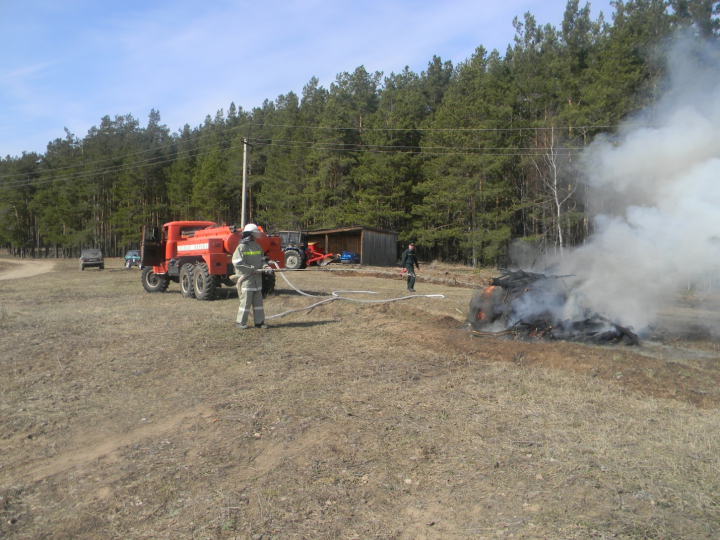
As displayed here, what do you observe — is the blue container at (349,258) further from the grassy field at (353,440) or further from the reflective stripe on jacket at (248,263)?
the grassy field at (353,440)

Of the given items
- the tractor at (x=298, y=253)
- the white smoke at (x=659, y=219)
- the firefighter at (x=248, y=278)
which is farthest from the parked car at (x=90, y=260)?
the white smoke at (x=659, y=219)

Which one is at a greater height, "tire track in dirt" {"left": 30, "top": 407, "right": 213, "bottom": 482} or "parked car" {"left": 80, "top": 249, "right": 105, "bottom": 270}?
"parked car" {"left": 80, "top": 249, "right": 105, "bottom": 270}

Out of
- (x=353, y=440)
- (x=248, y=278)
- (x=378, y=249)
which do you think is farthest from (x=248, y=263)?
(x=378, y=249)

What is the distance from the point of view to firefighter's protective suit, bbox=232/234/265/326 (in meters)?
9.08

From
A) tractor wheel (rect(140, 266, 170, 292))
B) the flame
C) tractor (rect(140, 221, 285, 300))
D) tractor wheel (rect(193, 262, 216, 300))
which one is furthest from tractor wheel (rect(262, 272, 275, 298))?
the flame

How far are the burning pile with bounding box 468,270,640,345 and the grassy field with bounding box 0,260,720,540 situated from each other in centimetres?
73

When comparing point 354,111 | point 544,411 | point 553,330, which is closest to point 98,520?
point 544,411

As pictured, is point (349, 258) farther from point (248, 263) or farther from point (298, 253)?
point (248, 263)

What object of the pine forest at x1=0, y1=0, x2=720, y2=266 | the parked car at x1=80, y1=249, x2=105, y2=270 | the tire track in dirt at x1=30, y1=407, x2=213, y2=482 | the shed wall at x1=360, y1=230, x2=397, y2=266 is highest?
the pine forest at x1=0, y1=0, x2=720, y2=266

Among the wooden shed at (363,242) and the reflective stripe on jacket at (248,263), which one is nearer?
the reflective stripe on jacket at (248,263)

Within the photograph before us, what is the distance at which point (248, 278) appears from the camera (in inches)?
358

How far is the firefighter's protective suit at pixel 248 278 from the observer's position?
9.08 metres

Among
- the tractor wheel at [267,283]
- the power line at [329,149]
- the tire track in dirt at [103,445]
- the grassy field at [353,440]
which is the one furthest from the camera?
the power line at [329,149]

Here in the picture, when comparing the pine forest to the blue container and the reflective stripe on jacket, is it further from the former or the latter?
the reflective stripe on jacket
